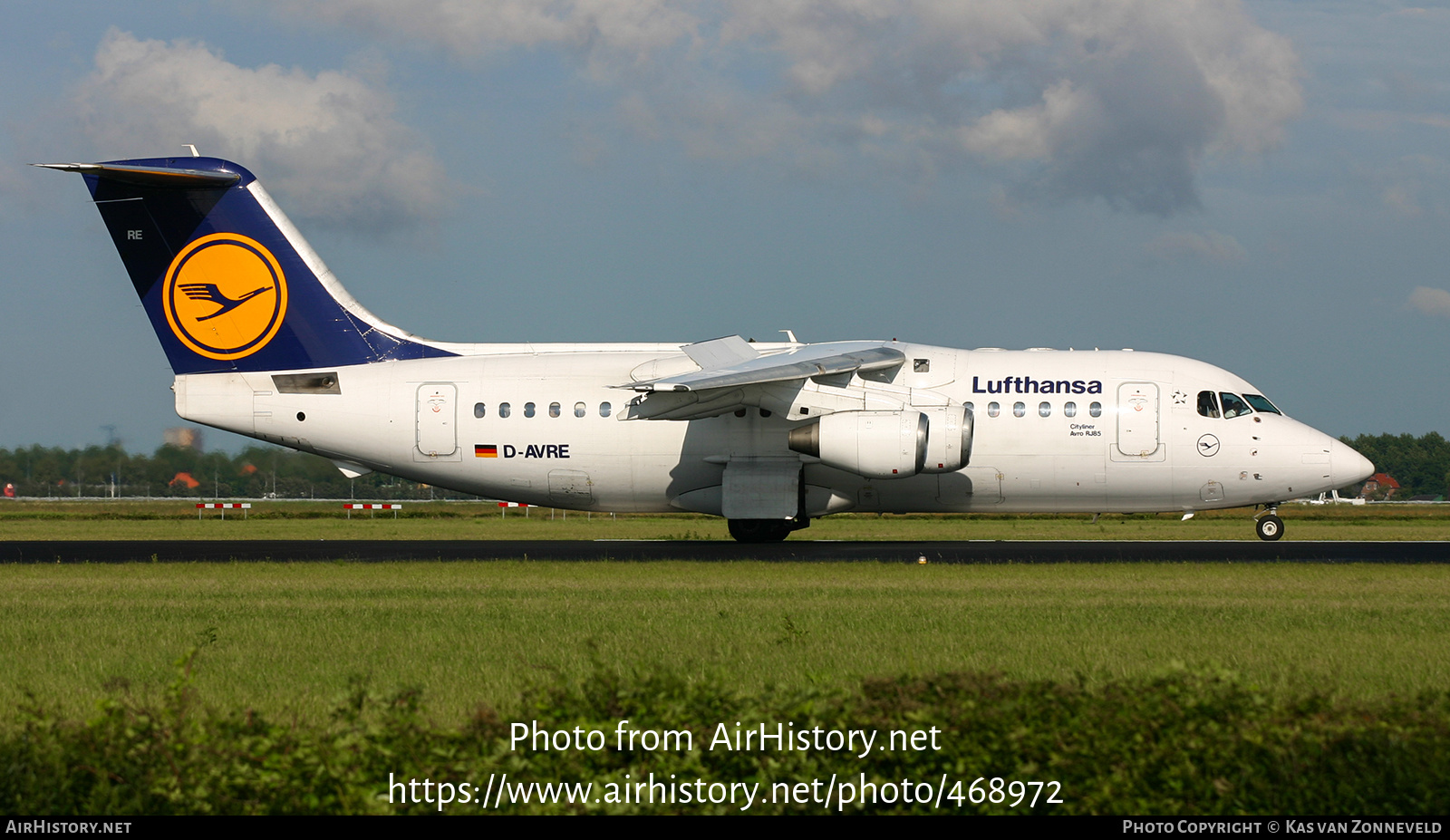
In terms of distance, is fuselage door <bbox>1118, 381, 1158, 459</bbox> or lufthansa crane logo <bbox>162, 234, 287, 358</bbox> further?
lufthansa crane logo <bbox>162, 234, 287, 358</bbox>

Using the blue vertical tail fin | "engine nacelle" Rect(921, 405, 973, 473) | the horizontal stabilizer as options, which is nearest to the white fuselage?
the blue vertical tail fin

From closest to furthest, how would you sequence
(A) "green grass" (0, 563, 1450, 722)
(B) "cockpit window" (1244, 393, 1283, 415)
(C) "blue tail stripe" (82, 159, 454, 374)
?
1. (A) "green grass" (0, 563, 1450, 722)
2. (B) "cockpit window" (1244, 393, 1283, 415)
3. (C) "blue tail stripe" (82, 159, 454, 374)

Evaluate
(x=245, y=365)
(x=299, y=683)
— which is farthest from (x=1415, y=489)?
(x=299, y=683)

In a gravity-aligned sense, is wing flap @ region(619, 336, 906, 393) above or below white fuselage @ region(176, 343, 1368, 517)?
above

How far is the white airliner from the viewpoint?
25.6m

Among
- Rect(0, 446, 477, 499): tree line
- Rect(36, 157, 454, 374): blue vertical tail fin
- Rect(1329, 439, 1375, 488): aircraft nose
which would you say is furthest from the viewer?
Rect(0, 446, 477, 499): tree line

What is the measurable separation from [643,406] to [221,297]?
30.7ft

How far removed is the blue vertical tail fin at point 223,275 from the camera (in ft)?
86.5

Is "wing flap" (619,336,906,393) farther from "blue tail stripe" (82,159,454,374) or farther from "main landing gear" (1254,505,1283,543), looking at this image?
"main landing gear" (1254,505,1283,543)

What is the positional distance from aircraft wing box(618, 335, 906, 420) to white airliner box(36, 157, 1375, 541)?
6cm

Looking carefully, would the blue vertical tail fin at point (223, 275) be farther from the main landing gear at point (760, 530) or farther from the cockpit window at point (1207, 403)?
the cockpit window at point (1207, 403)

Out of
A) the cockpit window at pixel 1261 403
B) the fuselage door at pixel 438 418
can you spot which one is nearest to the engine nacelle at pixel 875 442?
the cockpit window at pixel 1261 403

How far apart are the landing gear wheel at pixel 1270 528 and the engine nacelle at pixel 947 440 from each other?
812 centimetres

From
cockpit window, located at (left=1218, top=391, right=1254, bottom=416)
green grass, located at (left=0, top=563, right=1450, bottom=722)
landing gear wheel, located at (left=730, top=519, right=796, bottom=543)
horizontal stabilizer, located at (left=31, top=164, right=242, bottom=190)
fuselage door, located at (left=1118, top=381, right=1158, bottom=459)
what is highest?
horizontal stabilizer, located at (left=31, top=164, right=242, bottom=190)
